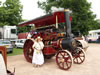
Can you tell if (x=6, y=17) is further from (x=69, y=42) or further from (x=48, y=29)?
(x=69, y=42)

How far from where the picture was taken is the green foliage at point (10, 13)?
17.3 meters

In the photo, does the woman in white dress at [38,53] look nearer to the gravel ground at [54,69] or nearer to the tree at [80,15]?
the gravel ground at [54,69]

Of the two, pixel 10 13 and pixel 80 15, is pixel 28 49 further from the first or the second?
pixel 10 13

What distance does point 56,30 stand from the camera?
4.84 metres

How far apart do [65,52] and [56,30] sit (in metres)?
1.40

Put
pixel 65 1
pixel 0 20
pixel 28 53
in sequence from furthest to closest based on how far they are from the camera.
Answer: pixel 0 20, pixel 65 1, pixel 28 53

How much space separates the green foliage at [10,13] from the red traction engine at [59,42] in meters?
13.7

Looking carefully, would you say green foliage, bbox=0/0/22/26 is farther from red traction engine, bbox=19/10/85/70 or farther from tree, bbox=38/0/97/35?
red traction engine, bbox=19/10/85/70

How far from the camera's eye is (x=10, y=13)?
17547mm

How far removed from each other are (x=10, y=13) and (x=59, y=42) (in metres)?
15.7

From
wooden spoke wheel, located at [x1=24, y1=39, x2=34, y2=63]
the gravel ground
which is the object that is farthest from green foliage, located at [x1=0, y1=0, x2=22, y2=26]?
the gravel ground

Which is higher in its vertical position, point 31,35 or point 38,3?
point 38,3

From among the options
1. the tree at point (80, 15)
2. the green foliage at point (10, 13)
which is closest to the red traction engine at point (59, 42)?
the tree at point (80, 15)

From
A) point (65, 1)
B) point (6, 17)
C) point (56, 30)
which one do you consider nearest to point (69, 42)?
point (56, 30)
